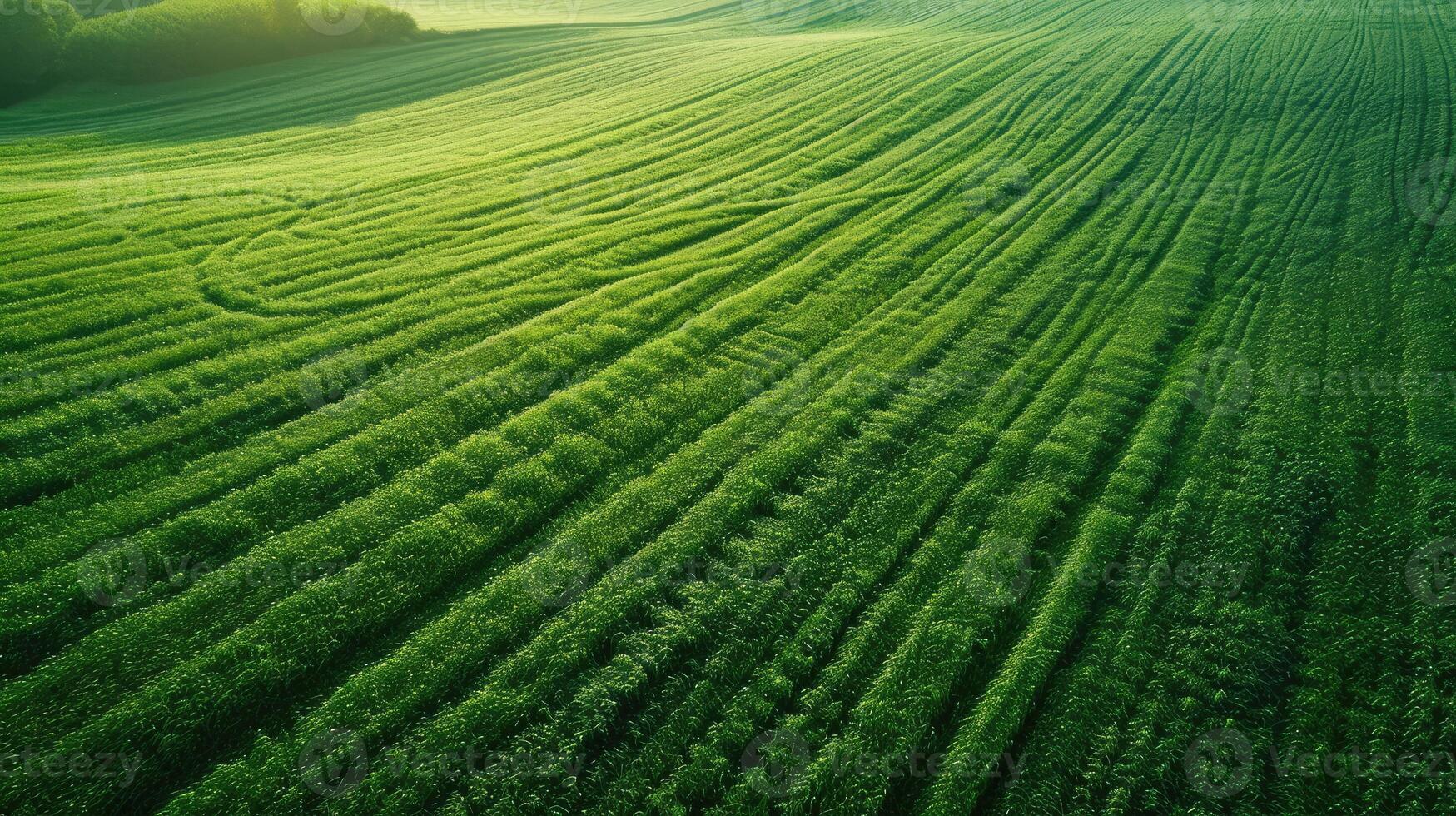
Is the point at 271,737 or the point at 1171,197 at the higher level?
the point at 1171,197

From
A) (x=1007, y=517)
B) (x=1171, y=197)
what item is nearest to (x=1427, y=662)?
(x=1007, y=517)

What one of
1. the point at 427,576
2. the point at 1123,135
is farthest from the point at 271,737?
the point at 1123,135

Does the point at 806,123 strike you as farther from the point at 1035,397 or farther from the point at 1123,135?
the point at 1035,397

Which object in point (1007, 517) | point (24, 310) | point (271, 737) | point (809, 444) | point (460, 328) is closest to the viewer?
A: point (271, 737)

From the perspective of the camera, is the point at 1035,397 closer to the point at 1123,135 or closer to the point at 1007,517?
the point at 1007,517

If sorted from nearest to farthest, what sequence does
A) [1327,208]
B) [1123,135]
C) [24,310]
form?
[24,310] < [1327,208] < [1123,135]

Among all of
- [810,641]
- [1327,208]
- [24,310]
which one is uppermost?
[24,310]

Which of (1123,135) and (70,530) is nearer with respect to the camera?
(70,530)
